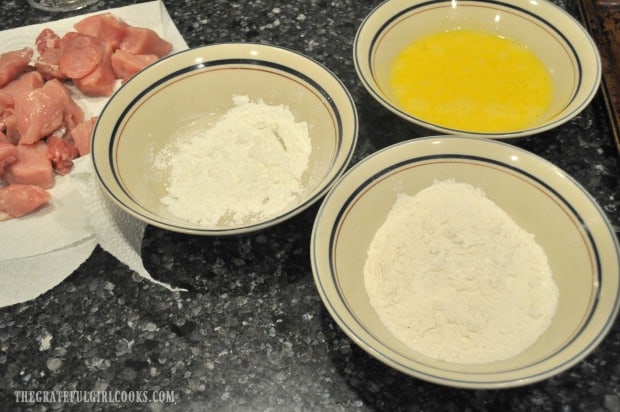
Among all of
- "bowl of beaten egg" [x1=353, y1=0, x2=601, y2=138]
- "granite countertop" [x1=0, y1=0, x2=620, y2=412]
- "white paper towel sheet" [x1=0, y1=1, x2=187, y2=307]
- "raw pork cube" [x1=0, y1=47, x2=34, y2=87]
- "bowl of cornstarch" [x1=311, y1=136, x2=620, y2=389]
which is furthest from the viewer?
"raw pork cube" [x1=0, y1=47, x2=34, y2=87]

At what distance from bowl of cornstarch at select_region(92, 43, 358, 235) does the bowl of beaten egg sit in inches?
6.0

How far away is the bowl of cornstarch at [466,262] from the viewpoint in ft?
2.79

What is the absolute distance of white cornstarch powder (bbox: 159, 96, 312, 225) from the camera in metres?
1.16

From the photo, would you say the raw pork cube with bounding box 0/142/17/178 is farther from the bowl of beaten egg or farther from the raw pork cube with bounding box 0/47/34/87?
the bowl of beaten egg

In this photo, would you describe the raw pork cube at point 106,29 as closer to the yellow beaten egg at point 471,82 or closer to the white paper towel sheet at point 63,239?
the white paper towel sheet at point 63,239

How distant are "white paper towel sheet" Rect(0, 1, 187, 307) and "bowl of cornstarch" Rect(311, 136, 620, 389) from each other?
423mm

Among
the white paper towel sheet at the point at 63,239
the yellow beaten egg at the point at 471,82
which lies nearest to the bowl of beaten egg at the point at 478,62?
Answer: the yellow beaten egg at the point at 471,82

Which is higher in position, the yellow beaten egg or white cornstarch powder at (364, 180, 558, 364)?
the yellow beaten egg

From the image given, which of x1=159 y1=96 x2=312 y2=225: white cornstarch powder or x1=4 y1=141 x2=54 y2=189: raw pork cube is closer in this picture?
x1=159 y1=96 x2=312 y2=225: white cornstarch powder

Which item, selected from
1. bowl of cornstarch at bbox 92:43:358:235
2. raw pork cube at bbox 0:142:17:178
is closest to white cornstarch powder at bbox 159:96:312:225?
bowl of cornstarch at bbox 92:43:358:235

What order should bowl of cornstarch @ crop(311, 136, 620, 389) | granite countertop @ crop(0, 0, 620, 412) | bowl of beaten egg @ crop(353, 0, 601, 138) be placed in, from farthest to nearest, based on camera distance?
bowl of beaten egg @ crop(353, 0, 601, 138) → granite countertop @ crop(0, 0, 620, 412) → bowl of cornstarch @ crop(311, 136, 620, 389)

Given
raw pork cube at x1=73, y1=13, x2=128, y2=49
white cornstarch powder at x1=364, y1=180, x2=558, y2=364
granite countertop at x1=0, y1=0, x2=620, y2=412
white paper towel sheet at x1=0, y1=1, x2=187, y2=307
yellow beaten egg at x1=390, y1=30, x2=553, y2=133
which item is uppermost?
raw pork cube at x1=73, y1=13, x2=128, y2=49

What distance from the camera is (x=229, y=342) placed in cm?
104

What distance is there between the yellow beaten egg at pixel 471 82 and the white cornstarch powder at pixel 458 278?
0.88ft
